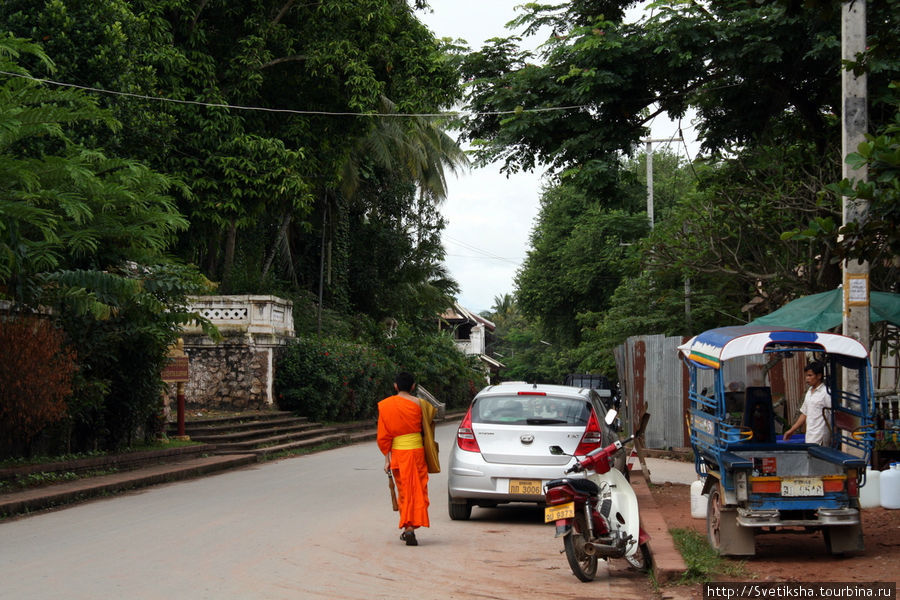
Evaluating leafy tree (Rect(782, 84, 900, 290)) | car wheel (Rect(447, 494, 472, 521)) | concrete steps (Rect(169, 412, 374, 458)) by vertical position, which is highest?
leafy tree (Rect(782, 84, 900, 290))

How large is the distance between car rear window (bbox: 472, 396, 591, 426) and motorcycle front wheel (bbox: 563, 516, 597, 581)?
3.51m

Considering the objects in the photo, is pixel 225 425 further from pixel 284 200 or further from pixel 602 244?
pixel 602 244

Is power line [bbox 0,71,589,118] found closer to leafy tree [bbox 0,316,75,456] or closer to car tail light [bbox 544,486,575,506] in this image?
leafy tree [bbox 0,316,75,456]

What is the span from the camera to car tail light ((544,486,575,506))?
7953 millimetres

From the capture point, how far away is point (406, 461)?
32.1 feet

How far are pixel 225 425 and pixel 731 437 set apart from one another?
1777cm

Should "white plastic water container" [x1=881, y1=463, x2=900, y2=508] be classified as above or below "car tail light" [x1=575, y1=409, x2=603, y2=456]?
below

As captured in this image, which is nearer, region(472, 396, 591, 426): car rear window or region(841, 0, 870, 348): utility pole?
region(841, 0, 870, 348): utility pole

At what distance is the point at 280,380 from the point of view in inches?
1166

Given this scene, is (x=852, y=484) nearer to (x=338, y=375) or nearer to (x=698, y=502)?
(x=698, y=502)

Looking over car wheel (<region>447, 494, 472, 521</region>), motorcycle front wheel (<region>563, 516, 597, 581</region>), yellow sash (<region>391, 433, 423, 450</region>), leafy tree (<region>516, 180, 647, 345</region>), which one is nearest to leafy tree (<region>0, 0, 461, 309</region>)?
car wheel (<region>447, 494, 472, 521</region>)

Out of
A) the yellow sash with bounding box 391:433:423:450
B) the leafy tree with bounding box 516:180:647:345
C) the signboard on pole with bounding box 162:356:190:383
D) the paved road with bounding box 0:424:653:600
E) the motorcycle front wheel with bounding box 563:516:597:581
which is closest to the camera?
the paved road with bounding box 0:424:653:600

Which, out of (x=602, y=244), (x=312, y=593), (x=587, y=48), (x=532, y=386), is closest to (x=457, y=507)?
(x=532, y=386)

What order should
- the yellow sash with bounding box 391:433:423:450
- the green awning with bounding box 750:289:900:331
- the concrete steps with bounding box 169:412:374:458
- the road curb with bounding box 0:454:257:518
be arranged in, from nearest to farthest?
the yellow sash with bounding box 391:433:423:450, the road curb with bounding box 0:454:257:518, the green awning with bounding box 750:289:900:331, the concrete steps with bounding box 169:412:374:458
